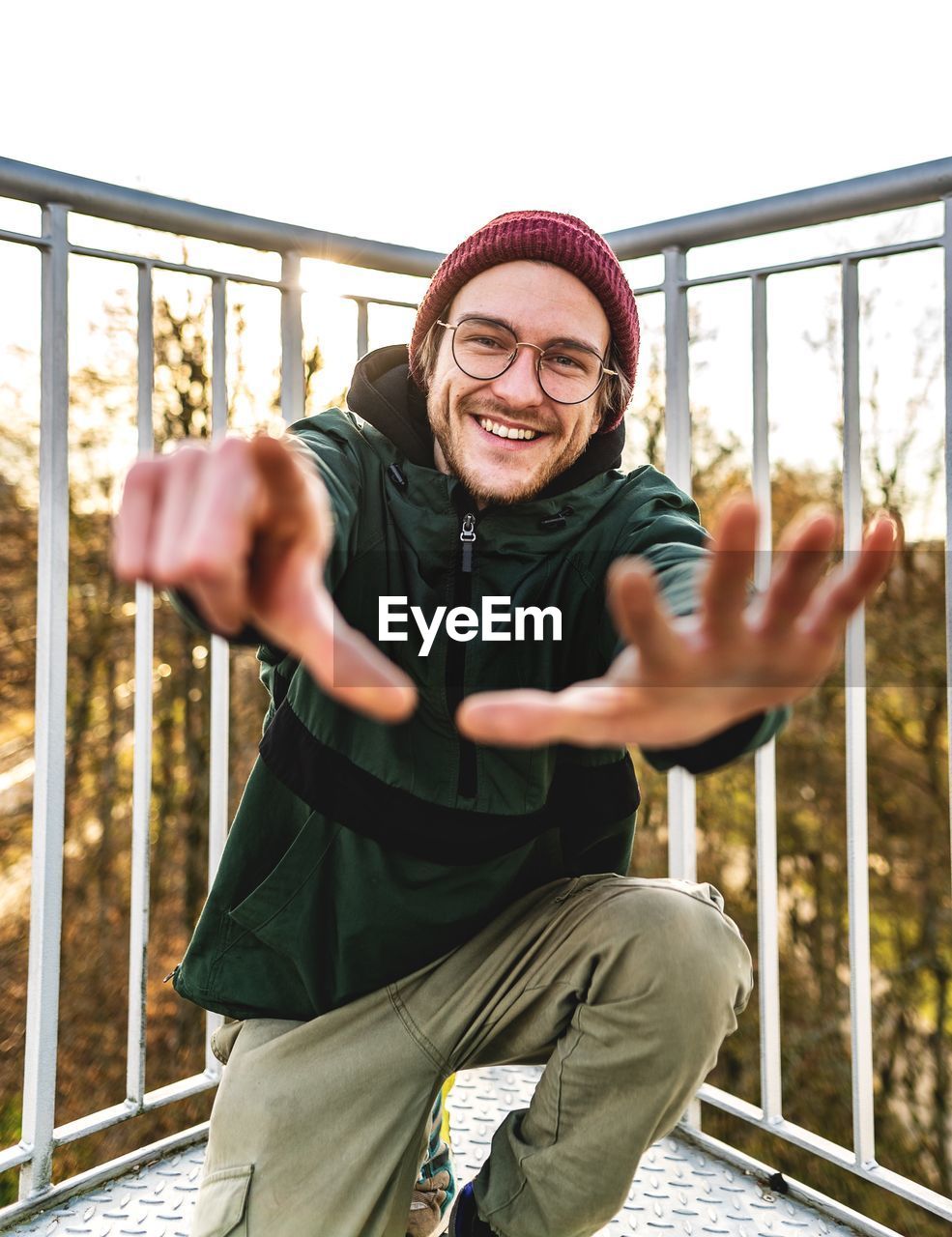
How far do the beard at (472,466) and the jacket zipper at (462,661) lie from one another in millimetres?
89

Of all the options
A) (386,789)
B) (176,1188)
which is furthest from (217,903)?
(176,1188)

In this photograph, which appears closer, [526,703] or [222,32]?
[526,703]

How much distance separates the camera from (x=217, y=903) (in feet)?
3.91

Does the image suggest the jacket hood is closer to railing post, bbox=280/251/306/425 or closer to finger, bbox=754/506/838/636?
railing post, bbox=280/251/306/425

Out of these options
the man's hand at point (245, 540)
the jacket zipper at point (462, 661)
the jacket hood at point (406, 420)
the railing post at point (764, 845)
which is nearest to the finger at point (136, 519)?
the man's hand at point (245, 540)

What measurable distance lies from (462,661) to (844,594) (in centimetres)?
62

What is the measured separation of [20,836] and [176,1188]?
277 centimetres

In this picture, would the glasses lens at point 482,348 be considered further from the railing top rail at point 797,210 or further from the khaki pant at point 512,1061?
the khaki pant at point 512,1061

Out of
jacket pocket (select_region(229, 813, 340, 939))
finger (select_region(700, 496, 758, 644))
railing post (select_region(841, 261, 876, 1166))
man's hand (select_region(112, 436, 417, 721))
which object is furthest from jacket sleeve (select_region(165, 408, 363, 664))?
railing post (select_region(841, 261, 876, 1166))

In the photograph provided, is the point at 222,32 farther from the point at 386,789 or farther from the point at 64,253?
the point at 386,789

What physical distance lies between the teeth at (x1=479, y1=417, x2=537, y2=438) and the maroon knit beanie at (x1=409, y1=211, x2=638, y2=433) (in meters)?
0.14

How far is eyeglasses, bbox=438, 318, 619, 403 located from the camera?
50.8 inches

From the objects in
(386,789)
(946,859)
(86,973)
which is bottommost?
(86,973)

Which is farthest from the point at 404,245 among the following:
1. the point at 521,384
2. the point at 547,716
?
the point at 547,716
